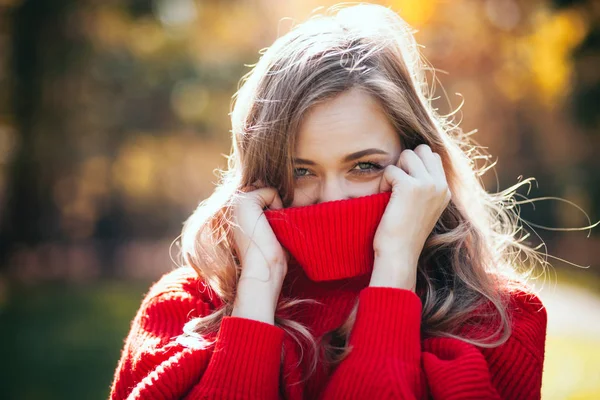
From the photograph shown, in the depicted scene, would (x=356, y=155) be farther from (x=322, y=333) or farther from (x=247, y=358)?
(x=247, y=358)

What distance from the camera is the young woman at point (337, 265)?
2.09 m

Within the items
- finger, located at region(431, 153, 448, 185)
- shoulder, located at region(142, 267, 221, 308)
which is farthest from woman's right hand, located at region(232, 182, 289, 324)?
finger, located at region(431, 153, 448, 185)

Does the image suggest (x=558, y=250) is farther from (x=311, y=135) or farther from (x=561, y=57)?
(x=311, y=135)

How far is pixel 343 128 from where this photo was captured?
2334mm

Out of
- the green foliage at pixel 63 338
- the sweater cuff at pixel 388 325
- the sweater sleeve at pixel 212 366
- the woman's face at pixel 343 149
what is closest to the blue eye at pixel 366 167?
the woman's face at pixel 343 149

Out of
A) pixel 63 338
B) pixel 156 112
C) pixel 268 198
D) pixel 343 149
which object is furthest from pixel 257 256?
pixel 156 112

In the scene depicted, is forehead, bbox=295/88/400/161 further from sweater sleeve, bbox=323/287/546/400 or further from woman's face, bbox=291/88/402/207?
sweater sleeve, bbox=323/287/546/400

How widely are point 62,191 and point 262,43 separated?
6701 mm

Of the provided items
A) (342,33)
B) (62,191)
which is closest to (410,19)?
(62,191)

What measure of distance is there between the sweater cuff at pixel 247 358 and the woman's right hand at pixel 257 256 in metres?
0.07

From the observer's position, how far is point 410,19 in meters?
16.1

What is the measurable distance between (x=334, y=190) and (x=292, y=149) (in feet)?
0.75

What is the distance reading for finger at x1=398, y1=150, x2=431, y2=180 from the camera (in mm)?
2352

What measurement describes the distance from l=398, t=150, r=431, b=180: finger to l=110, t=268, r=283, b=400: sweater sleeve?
788 mm
